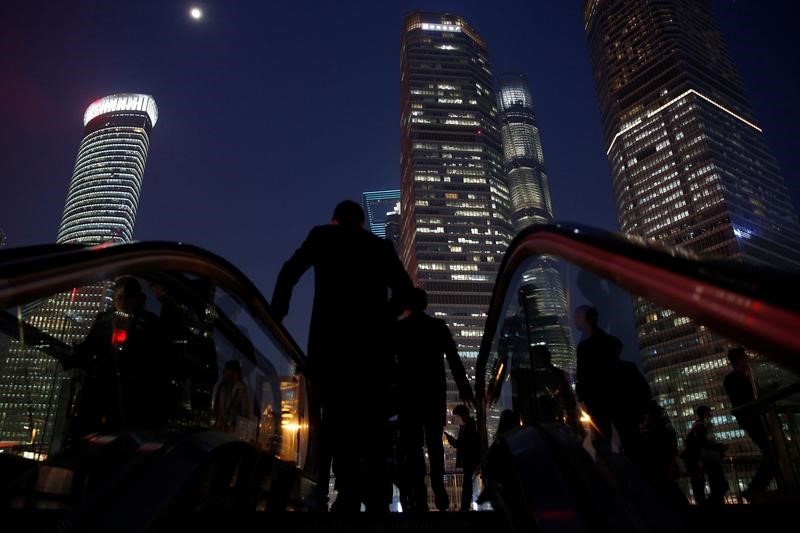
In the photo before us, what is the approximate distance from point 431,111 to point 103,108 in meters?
87.9

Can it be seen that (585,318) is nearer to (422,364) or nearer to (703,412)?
(422,364)

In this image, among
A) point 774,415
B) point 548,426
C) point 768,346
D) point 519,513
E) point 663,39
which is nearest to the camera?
point 768,346

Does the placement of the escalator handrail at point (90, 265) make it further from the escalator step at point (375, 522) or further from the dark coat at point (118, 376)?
the escalator step at point (375, 522)

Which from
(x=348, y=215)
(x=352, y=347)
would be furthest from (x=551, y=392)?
(x=348, y=215)

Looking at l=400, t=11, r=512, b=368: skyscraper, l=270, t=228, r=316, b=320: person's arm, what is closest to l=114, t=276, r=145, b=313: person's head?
l=270, t=228, r=316, b=320: person's arm

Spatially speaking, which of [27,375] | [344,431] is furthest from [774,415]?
[27,375]

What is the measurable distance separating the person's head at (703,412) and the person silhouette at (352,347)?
3.52 m

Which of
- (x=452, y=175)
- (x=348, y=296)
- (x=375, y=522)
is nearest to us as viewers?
(x=375, y=522)

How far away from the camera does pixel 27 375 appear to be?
292 cm

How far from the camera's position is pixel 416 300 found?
388 centimetres

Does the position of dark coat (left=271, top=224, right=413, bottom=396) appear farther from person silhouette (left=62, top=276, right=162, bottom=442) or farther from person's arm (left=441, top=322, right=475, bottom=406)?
person's arm (left=441, top=322, right=475, bottom=406)

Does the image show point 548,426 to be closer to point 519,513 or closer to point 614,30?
point 519,513

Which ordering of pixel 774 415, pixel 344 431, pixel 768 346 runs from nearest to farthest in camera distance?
pixel 768 346 < pixel 344 431 < pixel 774 415

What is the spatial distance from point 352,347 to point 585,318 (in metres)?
1.36
